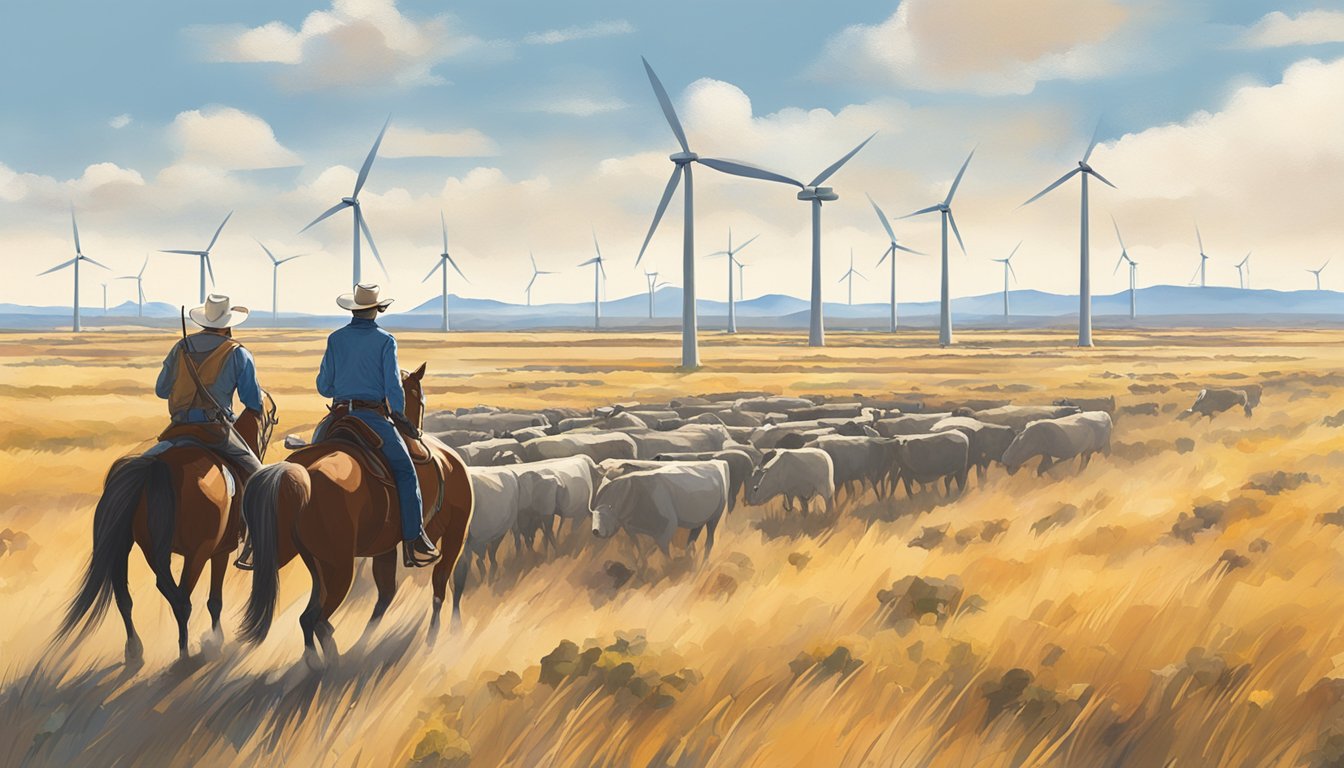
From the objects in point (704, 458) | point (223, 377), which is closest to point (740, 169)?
point (704, 458)

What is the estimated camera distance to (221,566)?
9562mm

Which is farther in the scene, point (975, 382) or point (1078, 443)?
point (975, 382)

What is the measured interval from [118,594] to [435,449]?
2.50 meters

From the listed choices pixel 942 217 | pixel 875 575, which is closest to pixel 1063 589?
pixel 875 575

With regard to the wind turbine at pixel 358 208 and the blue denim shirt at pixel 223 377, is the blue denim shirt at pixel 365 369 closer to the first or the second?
the blue denim shirt at pixel 223 377

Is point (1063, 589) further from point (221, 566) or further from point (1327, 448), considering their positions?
point (1327, 448)

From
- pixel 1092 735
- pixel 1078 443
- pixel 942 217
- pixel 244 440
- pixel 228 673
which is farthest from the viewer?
pixel 942 217

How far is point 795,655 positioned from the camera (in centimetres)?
923

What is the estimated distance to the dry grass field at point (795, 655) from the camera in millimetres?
7371

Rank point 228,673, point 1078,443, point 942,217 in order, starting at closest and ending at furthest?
1. point 228,673
2. point 1078,443
3. point 942,217

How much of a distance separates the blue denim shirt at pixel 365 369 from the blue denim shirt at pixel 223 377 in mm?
598

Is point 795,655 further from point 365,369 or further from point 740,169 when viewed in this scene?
point 740,169

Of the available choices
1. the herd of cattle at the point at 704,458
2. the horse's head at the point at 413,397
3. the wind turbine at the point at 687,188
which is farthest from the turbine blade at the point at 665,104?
the horse's head at the point at 413,397

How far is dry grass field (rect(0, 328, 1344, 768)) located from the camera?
7371mm
